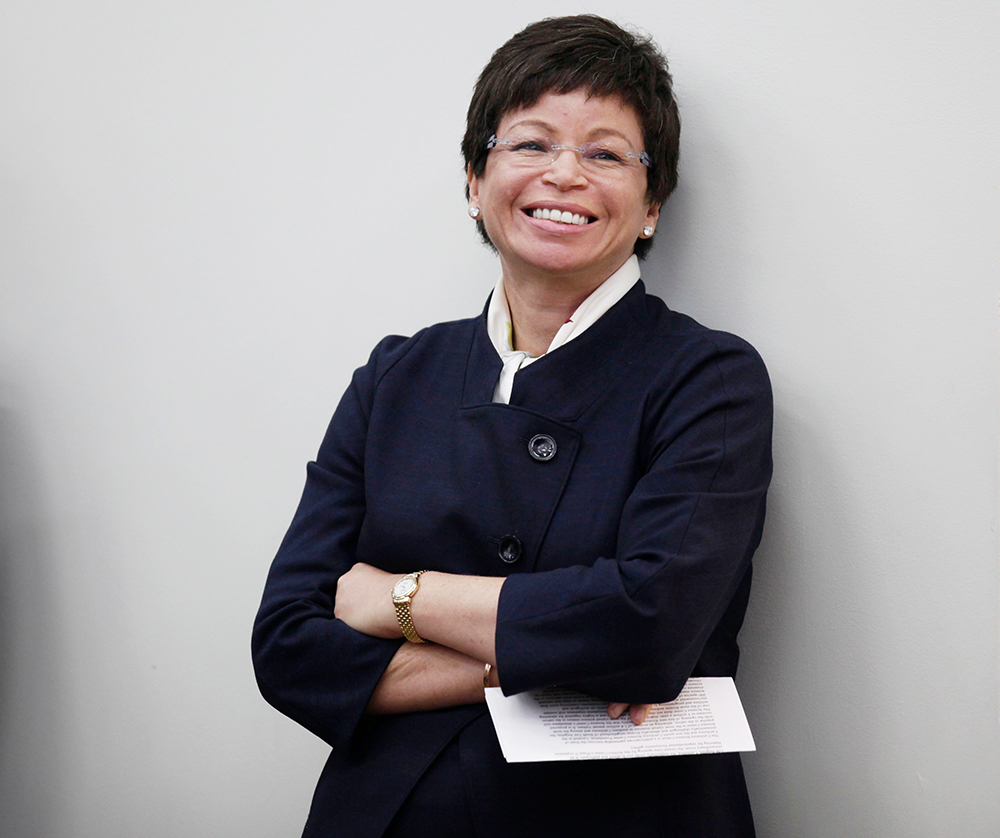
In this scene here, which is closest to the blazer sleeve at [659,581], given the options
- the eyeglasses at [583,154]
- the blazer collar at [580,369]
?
the blazer collar at [580,369]

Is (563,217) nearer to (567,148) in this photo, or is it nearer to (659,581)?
(567,148)

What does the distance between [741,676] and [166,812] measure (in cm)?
142

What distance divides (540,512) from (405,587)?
0.21m

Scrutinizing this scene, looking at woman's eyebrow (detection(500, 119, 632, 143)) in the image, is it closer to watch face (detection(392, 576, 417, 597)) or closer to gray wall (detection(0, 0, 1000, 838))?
gray wall (detection(0, 0, 1000, 838))

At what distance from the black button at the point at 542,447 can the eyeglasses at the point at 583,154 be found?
0.40 metres

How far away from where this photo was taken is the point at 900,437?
1.45 meters

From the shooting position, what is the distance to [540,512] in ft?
4.70

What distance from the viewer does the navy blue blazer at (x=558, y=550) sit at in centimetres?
127

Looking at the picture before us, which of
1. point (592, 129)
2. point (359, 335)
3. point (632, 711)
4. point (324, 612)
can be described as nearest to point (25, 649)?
point (359, 335)

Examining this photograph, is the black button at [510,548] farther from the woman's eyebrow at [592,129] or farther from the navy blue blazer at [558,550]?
the woman's eyebrow at [592,129]

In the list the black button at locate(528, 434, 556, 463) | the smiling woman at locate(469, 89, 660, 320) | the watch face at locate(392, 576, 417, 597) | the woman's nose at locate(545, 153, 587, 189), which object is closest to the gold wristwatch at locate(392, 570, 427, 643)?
the watch face at locate(392, 576, 417, 597)

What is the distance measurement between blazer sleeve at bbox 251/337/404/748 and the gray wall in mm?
447

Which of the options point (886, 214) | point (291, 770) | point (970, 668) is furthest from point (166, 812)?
point (886, 214)

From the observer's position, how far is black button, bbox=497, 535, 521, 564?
1.42 meters
